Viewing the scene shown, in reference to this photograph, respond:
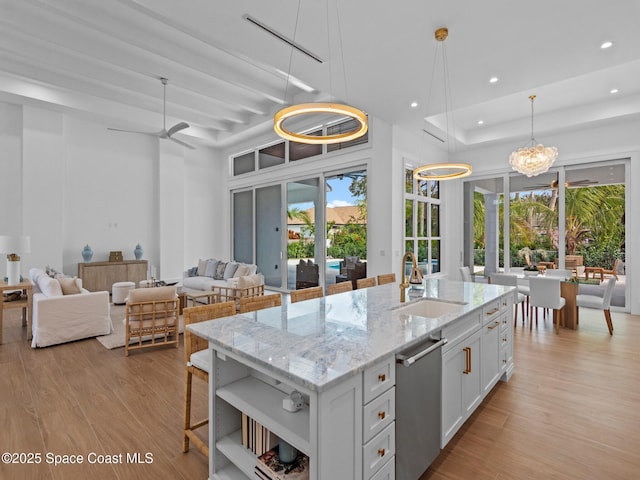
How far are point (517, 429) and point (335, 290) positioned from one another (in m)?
1.93

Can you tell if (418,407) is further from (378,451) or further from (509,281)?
(509,281)

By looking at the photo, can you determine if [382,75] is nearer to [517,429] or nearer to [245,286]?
[245,286]

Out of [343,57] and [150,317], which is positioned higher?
[343,57]

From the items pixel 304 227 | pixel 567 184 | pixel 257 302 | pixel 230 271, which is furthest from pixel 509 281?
pixel 230 271

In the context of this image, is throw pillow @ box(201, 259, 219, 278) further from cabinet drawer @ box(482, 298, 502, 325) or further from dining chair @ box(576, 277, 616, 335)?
dining chair @ box(576, 277, 616, 335)

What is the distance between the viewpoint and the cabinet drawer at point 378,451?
4.56 ft

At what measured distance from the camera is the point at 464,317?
2.23 metres

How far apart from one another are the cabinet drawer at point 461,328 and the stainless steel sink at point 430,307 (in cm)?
13

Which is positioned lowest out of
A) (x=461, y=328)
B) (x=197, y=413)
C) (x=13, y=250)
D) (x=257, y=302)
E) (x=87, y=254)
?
(x=197, y=413)

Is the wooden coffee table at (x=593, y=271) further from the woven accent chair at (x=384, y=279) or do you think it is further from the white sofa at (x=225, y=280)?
the white sofa at (x=225, y=280)

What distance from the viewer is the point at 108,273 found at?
725cm

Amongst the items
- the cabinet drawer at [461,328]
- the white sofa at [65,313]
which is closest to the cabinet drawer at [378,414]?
the cabinet drawer at [461,328]

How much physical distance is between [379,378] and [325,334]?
1.34 feet

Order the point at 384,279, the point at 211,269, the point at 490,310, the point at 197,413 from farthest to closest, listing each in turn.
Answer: the point at 211,269
the point at 384,279
the point at 490,310
the point at 197,413
